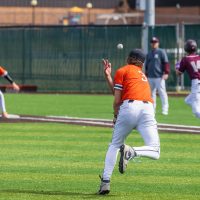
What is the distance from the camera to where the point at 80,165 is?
16.1 metres

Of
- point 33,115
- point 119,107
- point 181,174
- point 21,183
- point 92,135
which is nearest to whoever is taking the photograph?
point 119,107

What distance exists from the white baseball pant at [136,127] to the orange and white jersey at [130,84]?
0.31 feet

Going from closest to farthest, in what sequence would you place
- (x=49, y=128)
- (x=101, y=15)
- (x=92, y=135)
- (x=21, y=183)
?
(x=21, y=183)
(x=92, y=135)
(x=49, y=128)
(x=101, y=15)

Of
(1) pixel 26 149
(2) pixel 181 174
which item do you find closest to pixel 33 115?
(1) pixel 26 149

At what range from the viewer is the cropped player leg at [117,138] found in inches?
505

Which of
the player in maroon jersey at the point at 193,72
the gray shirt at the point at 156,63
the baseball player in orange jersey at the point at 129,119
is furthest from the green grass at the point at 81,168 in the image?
the gray shirt at the point at 156,63

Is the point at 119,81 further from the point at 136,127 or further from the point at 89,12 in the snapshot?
the point at 89,12

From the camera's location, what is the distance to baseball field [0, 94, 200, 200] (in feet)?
43.1

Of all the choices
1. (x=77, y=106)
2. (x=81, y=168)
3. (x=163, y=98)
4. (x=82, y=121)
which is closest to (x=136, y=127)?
(x=81, y=168)

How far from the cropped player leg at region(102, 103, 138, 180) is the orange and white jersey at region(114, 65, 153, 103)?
9.8 inches

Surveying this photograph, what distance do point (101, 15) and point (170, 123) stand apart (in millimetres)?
41824

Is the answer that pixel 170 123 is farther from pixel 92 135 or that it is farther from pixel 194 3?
pixel 194 3

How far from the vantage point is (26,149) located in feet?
60.6

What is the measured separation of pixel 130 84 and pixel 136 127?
0.60m
